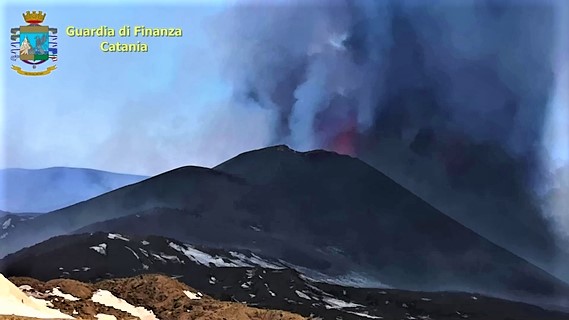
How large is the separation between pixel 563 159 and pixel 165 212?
7.93ft

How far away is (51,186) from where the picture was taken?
169 inches

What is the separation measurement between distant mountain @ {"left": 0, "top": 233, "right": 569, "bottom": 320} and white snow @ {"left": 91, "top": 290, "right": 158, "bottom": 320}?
0.09ft

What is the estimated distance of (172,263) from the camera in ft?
13.8

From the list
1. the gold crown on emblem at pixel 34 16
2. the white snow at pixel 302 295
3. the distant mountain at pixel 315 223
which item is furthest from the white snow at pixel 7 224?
the white snow at pixel 302 295

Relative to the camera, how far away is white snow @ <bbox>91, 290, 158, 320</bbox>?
3.95 metres

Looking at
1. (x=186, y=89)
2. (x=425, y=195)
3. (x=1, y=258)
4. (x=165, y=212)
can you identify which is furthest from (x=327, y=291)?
(x=1, y=258)

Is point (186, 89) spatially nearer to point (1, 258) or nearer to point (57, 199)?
point (57, 199)

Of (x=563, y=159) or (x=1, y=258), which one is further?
(x=1, y=258)

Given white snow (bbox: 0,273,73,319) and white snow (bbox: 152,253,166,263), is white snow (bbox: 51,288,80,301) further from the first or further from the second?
white snow (bbox: 152,253,166,263)

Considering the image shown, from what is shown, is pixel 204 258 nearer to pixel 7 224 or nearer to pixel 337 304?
pixel 337 304

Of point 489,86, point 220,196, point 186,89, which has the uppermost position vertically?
point 489,86

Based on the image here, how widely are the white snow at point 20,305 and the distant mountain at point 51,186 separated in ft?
1.77

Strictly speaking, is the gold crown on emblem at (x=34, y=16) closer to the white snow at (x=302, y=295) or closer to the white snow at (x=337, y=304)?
the white snow at (x=302, y=295)

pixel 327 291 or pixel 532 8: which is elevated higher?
pixel 532 8
